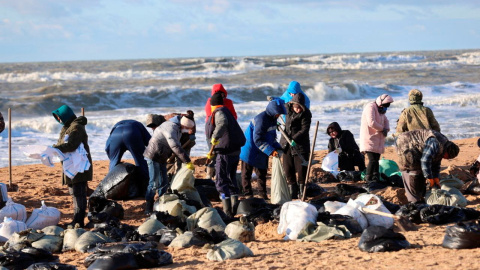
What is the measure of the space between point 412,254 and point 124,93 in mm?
27146

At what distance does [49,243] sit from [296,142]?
3.57 m

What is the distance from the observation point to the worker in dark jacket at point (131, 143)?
9734 millimetres

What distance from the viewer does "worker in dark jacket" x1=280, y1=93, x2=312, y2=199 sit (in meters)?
9.22

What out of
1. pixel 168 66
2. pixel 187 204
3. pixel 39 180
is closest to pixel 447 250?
pixel 187 204

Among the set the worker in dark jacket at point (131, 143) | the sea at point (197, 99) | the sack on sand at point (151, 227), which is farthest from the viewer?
the sea at point (197, 99)

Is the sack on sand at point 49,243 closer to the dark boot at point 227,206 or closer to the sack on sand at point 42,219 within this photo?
the sack on sand at point 42,219

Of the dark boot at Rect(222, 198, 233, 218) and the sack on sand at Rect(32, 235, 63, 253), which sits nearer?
the sack on sand at Rect(32, 235, 63, 253)

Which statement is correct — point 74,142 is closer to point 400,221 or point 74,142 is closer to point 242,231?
point 242,231

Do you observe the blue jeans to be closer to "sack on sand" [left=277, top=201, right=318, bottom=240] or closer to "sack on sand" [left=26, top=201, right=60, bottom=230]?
"sack on sand" [left=26, top=201, right=60, bottom=230]

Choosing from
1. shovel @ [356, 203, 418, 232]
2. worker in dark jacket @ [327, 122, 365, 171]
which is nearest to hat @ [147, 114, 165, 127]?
worker in dark jacket @ [327, 122, 365, 171]

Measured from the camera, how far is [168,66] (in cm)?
5841

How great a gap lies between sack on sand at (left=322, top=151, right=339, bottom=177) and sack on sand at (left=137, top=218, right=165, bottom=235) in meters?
4.16

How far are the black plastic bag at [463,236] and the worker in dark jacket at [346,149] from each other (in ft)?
16.2

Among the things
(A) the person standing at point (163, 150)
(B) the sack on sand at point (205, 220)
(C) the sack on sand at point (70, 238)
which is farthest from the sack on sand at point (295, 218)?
(C) the sack on sand at point (70, 238)
